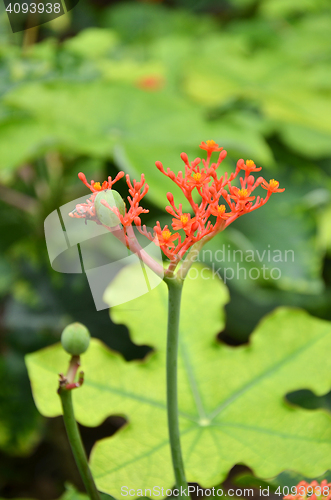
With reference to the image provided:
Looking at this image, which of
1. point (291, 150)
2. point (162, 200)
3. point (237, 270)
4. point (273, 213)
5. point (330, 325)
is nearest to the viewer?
point (330, 325)

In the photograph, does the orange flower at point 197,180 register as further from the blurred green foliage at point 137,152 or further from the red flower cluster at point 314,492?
the blurred green foliage at point 137,152

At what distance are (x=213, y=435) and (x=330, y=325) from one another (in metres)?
0.15

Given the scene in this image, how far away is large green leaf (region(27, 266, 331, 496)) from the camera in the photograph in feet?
1.12

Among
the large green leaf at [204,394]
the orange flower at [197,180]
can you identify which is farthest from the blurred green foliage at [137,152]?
the orange flower at [197,180]

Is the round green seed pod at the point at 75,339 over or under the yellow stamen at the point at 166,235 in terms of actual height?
under

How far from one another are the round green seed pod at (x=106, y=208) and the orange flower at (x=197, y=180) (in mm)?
43

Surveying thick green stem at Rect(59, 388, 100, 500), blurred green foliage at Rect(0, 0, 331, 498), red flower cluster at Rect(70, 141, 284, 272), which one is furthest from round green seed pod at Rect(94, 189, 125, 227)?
blurred green foliage at Rect(0, 0, 331, 498)

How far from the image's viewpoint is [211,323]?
45 cm

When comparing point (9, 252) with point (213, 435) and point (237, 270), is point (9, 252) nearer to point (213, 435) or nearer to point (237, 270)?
point (237, 270)

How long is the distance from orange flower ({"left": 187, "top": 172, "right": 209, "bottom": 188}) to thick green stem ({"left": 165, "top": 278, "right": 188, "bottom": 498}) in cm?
6

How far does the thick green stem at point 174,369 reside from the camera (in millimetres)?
260

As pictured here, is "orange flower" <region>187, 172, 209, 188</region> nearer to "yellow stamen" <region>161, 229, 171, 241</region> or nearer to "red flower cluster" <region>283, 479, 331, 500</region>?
"yellow stamen" <region>161, 229, 171, 241</region>

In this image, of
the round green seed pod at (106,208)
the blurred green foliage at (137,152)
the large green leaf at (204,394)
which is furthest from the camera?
the blurred green foliage at (137,152)

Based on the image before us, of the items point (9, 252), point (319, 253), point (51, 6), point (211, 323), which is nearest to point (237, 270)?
point (319, 253)
